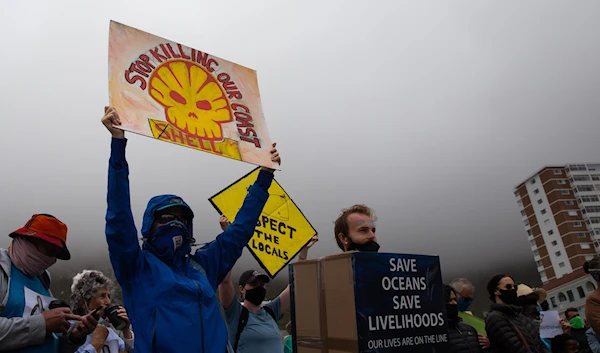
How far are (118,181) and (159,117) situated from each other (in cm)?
73

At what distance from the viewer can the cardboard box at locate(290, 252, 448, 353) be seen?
9.03 ft

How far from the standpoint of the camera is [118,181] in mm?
2643

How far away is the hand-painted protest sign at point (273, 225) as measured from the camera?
529 centimetres

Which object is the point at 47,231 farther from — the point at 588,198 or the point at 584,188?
the point at 584,188

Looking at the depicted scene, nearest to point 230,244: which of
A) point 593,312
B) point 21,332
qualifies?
point 21,332

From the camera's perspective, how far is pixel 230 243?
10.9 feet

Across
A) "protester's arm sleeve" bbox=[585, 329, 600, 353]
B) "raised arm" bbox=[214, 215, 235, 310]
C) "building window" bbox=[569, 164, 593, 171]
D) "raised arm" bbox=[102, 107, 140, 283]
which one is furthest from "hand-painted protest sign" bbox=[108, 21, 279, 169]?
"building window" bbox=[569, 164, 593, 171]

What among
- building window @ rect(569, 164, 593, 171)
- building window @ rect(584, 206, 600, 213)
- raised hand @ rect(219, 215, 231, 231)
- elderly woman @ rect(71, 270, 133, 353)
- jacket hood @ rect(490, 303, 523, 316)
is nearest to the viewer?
elderly woman @ rect(71, 270, 133, 353)

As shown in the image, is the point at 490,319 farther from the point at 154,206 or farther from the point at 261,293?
the point at 154,206

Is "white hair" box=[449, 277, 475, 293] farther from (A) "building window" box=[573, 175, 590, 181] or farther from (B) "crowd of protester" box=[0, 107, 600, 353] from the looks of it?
(A) "building window" box=[573, 175, 590, 181]

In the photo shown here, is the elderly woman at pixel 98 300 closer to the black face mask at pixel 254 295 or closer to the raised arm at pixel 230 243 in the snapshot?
the black face mask at pixel 254 295

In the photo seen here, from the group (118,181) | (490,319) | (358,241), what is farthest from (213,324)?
(490,319)

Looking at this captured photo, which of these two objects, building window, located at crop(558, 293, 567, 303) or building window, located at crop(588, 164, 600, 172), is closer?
building window, located at crop(558, 293, 567, 303)

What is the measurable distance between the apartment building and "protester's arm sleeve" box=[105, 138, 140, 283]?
83302mm
